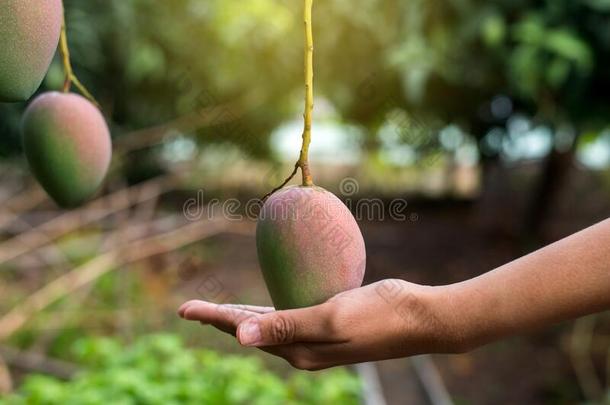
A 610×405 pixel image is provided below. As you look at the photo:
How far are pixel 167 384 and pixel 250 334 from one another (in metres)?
1.06

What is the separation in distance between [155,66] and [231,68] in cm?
41

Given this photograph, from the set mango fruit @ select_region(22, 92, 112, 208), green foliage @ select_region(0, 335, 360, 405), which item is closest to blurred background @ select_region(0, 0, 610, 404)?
green foliage @ select_region(0, 335, 360, 405)

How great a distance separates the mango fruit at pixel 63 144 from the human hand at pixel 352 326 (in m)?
0.11

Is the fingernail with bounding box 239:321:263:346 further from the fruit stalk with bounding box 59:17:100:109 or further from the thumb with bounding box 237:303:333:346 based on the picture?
the fruit stalk with bounding box 59:17:100:109

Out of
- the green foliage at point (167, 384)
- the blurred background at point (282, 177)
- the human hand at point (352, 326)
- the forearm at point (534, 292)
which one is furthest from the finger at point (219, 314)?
the green foliage at point (167, 384)

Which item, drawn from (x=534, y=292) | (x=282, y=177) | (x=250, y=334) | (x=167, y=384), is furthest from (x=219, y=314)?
(x=282, y=177)

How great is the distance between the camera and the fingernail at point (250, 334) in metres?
0.31

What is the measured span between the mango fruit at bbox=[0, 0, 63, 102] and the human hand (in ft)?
0.45

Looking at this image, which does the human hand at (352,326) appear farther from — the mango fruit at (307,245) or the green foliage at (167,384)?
the green foliage at (167,384)

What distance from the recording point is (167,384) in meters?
1.30

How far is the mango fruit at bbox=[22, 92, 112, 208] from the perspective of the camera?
1.29 ft

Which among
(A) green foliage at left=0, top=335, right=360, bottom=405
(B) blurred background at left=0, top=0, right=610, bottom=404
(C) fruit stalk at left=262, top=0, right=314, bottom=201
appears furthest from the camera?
(B) blurred background at left=0, top=0, right=610, bottom=404

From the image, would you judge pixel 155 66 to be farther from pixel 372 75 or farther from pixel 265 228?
pixel 265 228

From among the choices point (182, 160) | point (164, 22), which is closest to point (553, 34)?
point (164, 22)
